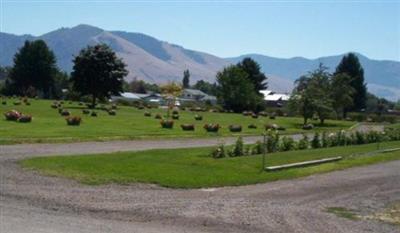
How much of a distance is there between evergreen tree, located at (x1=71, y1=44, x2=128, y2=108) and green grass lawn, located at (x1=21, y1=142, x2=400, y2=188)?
49.1 meters

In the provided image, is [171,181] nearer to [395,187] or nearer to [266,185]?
[266,185]

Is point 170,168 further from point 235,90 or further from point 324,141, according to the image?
point 235,90

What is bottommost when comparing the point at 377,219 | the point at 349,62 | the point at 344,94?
the point at 377,219

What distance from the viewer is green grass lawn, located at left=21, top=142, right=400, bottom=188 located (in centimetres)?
1627

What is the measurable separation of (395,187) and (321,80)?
172 feet

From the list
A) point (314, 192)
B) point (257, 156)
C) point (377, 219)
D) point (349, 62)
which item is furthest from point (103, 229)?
point (349, 62)

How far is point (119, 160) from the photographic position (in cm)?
1970

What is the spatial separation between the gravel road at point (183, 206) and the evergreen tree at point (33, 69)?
8871cm

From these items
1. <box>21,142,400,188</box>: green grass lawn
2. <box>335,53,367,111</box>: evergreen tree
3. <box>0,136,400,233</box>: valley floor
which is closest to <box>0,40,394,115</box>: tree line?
<box>335,53,367,111</box>: evergreen tree

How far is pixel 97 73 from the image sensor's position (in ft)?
234

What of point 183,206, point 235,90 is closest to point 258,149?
point 183,206

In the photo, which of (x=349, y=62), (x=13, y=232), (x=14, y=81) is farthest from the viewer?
(x=349, y=62)

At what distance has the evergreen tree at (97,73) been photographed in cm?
7138

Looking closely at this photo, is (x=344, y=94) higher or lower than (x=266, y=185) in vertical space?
higher
